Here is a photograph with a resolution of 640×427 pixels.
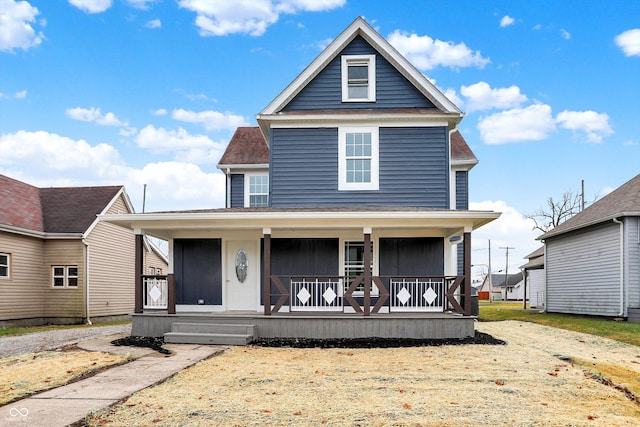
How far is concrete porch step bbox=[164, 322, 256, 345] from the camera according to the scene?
37.6ft

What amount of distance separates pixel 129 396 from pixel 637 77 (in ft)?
81.2

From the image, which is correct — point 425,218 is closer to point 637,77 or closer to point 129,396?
point 129,396

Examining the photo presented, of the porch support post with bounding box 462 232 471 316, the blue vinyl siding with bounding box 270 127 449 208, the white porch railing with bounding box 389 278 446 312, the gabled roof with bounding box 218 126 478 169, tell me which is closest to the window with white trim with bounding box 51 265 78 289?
the gabled roof with bounding box 218 126 478 169

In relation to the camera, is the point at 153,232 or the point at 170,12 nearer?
the point at 153,232

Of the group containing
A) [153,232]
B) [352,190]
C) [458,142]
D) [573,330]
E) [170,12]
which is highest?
[170,12]

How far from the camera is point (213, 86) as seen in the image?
1007 inches

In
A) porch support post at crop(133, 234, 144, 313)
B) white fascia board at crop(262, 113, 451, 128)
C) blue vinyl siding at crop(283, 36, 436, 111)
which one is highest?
blue vinyl siding at crop(283, 36, 436, 111)

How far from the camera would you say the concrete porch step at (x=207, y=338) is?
11430 mm

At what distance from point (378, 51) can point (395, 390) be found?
10.8m

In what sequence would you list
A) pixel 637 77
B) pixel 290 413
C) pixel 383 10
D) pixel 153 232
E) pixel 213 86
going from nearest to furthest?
pixel 290 413 → pixel 153 232 → pixel 383 10 → pixel 637 77 → pixel 213 86

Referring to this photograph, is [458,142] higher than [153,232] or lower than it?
higher

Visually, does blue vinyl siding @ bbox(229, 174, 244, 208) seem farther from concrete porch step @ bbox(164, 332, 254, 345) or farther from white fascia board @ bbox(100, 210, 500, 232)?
concrete porch step @ bbox(164, 332, 254, 345)

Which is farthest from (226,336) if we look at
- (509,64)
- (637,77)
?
(637,77)

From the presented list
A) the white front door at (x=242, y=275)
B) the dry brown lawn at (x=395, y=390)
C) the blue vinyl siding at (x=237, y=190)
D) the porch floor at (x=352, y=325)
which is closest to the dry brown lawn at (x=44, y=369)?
the dry brown lawn at (x=395, y=390)
